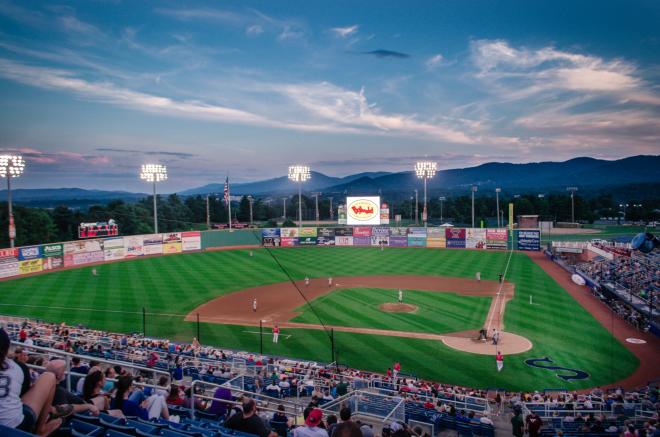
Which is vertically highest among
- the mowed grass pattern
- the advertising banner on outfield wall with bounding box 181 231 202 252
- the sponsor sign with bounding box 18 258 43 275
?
the advertising banner on outfield wall with bounding box 181 231 202 252

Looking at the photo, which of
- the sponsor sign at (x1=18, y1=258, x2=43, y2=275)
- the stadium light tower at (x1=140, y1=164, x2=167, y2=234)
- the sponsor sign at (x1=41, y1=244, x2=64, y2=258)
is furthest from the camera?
the stadium light tower at (x1=140, y1=164, x2=167, y2=234)

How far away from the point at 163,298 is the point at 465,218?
95.4m

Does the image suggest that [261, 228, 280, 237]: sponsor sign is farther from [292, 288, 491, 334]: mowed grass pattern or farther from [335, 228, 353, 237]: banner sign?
[292, 288, 491, 334]: mowed grass pattern

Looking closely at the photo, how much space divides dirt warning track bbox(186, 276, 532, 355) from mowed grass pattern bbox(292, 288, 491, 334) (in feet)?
2.67

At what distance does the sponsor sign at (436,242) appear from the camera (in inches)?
2499

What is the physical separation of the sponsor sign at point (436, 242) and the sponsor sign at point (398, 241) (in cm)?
313

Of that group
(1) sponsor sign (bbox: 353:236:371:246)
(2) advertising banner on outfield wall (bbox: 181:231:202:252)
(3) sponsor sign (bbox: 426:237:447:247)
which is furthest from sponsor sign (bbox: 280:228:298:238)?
(3) sponsor sign (bbox: 426:237:447:247)

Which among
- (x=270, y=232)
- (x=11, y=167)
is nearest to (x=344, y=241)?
(x=270, y=232)

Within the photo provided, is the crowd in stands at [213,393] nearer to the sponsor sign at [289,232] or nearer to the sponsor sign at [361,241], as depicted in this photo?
the sponsor sign at [289,232]

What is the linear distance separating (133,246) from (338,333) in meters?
37.7

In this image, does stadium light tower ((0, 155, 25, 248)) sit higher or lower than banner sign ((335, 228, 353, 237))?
higher

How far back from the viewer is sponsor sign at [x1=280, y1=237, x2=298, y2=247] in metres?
68.9

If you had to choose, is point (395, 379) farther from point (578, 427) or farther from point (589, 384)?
point (589, 384)

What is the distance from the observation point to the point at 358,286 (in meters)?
39.2
